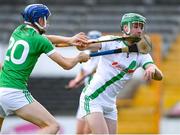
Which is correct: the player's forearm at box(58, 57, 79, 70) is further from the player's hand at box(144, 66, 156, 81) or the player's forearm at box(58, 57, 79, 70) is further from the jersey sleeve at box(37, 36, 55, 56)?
the player's hand at box(144, 66, 156, 81)

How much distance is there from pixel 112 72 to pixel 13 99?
1119 mm

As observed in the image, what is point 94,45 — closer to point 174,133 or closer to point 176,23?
point 174,133

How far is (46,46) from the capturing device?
24.5 feet

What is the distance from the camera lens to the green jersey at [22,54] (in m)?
7.45

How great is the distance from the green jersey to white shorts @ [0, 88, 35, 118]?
48 mm

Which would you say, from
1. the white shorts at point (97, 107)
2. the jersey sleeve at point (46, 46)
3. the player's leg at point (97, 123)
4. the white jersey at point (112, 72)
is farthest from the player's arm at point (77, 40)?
the player's leg at point (97, 123)

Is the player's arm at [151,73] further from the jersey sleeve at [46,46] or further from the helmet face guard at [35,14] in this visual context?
the helmet face guard at [35,14]

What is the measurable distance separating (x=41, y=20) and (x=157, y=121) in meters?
5.35

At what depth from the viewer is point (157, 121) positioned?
41.2ft

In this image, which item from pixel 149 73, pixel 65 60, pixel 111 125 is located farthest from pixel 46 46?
pixel 111 125

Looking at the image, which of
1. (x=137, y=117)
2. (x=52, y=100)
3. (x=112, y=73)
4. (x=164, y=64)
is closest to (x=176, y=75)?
(x=164, y=64)

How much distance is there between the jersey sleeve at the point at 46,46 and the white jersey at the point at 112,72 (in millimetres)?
682

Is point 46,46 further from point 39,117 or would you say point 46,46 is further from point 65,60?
point 39,117

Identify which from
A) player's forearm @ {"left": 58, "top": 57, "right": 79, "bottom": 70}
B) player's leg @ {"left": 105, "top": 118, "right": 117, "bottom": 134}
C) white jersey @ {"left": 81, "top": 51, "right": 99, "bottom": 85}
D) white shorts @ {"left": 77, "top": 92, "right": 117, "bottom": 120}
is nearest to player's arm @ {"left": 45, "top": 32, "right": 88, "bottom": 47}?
player's forearm @ {"left": 58, "top": 57, "right": 79, "bottom": 70}
